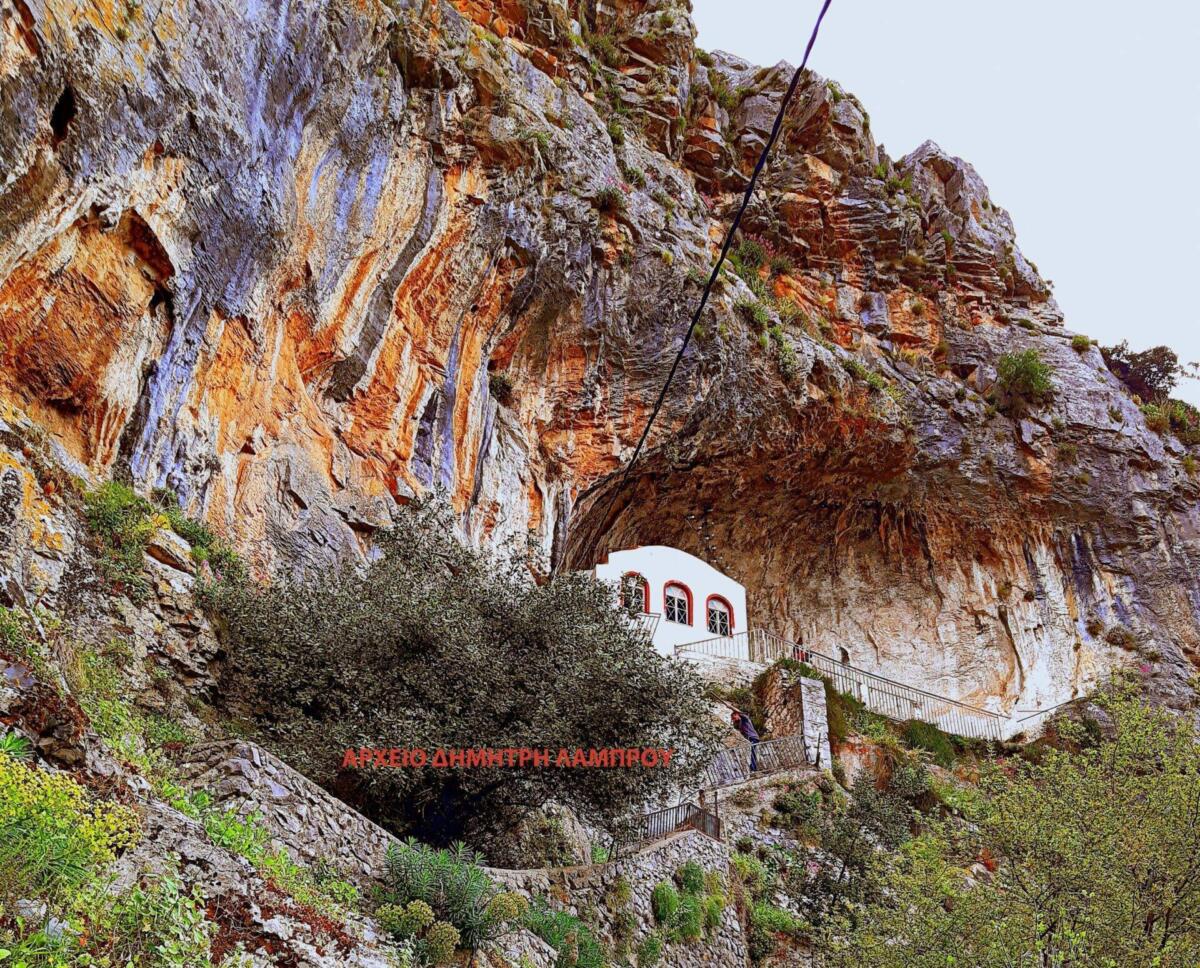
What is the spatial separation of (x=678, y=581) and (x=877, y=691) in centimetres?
679

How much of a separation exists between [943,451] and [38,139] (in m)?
25.3

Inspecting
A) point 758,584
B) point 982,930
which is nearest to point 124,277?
point 982,930

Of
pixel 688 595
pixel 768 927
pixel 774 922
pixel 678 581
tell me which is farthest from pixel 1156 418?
pixel 768 927

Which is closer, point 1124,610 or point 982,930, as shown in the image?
point 982,930

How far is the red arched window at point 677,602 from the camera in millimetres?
28281

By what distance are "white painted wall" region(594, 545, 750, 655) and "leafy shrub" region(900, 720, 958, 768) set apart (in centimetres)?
588

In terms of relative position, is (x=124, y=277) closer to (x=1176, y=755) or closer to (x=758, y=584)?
(x=1176, y=755)

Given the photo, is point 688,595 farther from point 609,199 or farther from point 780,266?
point 609,199

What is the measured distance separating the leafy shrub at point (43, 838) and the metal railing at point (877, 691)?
22393 mm

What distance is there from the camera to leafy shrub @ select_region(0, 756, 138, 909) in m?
4.34

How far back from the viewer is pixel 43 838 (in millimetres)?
4461

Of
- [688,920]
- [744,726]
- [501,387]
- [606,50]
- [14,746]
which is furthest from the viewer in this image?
[606,50]

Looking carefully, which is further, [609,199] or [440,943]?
[609,199]

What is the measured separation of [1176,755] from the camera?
1190 cm
